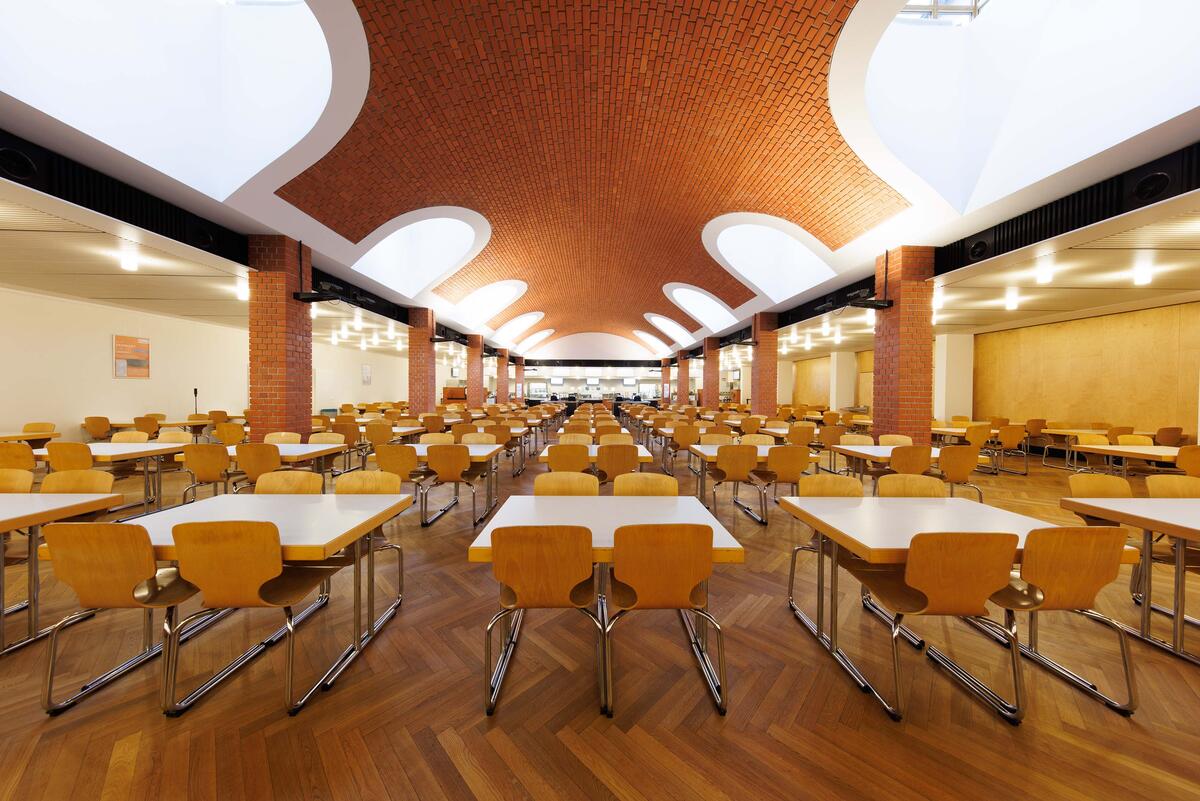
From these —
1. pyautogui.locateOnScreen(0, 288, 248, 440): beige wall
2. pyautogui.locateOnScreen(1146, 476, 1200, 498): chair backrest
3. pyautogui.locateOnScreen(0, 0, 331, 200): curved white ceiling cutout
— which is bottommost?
pyautogui.locateOnScreen(1146, 476, 1200, 498): chair backrest

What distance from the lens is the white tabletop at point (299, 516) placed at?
81.8 inches

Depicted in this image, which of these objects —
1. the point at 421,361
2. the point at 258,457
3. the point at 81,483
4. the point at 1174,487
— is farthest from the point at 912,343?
the point at 421,361

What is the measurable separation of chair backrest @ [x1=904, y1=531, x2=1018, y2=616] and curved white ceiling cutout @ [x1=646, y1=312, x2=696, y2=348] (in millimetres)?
16991

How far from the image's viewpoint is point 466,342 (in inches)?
635

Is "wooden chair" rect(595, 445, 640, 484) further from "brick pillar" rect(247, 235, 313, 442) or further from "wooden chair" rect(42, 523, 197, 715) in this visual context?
"brick pillar" rect(247, 235, 313, 442)

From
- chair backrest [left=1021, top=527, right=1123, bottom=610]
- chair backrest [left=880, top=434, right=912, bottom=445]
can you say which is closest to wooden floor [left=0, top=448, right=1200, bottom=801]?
chair backrest [left=1021, top=527, right=1123, bottom=610]

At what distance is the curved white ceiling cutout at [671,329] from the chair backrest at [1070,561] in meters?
16.9

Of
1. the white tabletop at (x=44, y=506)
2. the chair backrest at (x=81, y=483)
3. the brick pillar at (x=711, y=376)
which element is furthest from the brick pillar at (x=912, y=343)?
the brick pillar at (x=711, y=376)

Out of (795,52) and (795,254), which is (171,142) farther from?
(795,254)

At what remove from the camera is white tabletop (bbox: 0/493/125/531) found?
94.3 inches

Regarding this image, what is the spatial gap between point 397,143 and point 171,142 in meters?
2.23

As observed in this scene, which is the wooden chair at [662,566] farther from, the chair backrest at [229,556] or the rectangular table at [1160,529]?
the rectangular table at [1160,529]

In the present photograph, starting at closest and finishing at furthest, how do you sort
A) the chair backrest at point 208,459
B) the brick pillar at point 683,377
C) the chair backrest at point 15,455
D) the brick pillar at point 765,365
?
1. the chair backrest at point 15,455
2. the chair backrest at point 208,459
3. the brick pillar at point 765,365
4. the brick pillar at point 683,377

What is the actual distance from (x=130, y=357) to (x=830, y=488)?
14.6 meters
